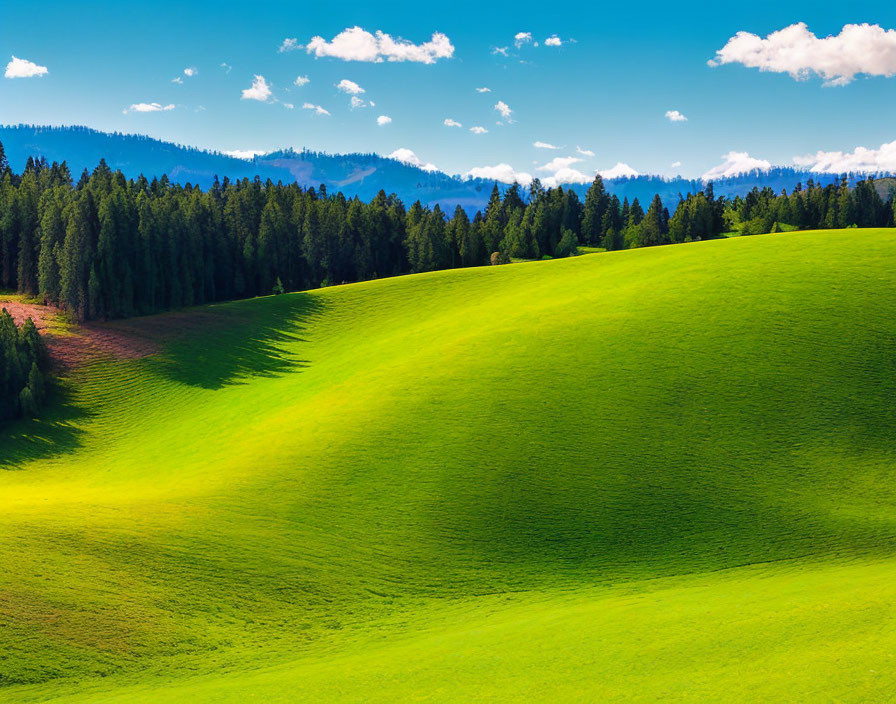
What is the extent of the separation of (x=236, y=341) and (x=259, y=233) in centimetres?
→ 4445

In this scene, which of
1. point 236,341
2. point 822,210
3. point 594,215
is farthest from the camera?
point 594,215

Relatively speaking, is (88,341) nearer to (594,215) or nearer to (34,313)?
(34,313)

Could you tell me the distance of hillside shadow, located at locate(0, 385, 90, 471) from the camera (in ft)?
175

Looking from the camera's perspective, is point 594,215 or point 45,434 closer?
point 45,434

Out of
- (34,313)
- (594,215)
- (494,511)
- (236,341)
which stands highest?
(594,215)

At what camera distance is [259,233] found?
390ft

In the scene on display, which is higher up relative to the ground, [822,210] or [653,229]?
[822,210]

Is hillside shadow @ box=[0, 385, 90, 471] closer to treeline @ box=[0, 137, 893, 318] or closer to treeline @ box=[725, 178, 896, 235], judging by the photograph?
treeline @ box=[0, 137, 893, 318]

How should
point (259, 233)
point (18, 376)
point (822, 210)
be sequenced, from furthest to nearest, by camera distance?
point (822, 210) → point (259, 233) → point (18, 376)

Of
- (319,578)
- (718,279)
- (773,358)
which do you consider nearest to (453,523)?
(319,578)

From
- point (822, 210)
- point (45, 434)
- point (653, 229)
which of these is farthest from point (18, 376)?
point (822, 210)

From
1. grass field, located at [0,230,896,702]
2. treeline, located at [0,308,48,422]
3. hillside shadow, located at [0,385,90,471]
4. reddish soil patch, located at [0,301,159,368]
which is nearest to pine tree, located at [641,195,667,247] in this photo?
grass field, located at [0,230,896,702]

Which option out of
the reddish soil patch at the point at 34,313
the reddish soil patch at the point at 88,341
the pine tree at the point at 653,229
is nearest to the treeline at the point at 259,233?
the pine tree at the point at 653,229

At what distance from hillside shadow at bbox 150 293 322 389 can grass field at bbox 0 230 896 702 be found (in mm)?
913
